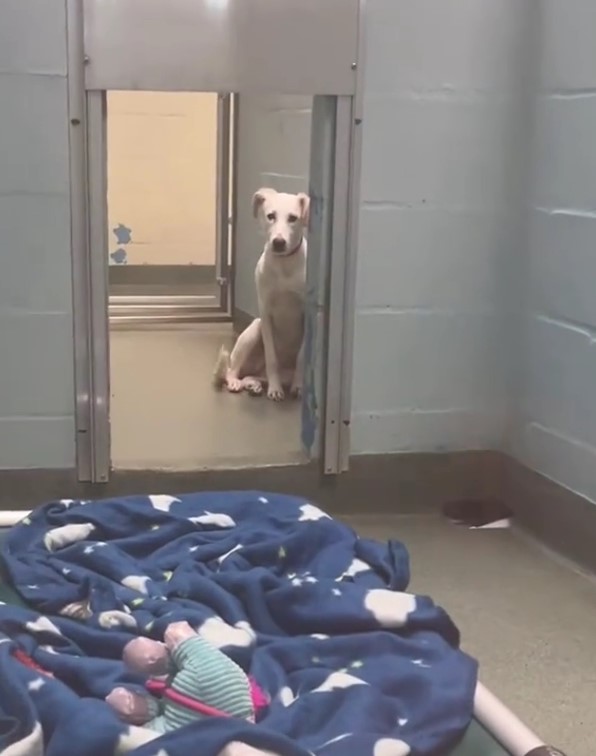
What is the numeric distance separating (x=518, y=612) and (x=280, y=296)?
1.40m

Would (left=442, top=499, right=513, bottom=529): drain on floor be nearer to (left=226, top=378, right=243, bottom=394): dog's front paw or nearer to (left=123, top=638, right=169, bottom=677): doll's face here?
(left=226, top=378, right=243, bottom=394): dog's front paw

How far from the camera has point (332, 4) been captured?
2.39 metres

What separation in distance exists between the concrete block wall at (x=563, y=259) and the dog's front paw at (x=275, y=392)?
89cm

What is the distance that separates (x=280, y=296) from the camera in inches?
126

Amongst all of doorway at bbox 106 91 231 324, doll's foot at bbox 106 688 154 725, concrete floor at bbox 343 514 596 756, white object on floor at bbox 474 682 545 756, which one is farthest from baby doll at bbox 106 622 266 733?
doorway at bbox 106 91 231 324

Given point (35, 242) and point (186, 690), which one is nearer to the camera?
point (186, 690)

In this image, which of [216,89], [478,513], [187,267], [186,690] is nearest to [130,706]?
[186,690]

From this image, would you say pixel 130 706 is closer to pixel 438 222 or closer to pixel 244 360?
pixel 438 222

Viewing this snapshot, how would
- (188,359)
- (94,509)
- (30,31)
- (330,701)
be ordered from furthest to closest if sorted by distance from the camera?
(188,359), (30,31), (94,509), (330,701)

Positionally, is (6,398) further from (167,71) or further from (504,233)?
(504,233)

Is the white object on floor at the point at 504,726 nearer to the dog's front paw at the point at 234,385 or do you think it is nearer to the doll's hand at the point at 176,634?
the doll's hand at the point at 176,634

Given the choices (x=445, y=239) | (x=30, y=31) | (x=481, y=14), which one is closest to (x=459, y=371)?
(x=445, y=239)

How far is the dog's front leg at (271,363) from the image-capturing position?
10.6 ft

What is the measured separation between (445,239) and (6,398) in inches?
44.8
